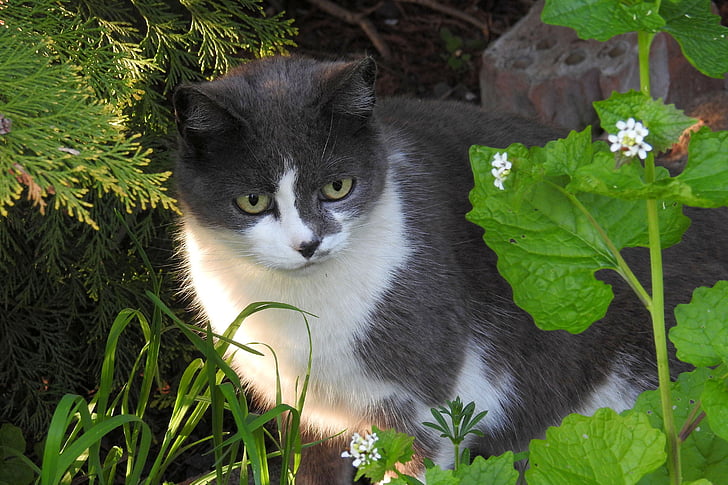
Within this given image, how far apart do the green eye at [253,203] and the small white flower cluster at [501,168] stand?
61 cm

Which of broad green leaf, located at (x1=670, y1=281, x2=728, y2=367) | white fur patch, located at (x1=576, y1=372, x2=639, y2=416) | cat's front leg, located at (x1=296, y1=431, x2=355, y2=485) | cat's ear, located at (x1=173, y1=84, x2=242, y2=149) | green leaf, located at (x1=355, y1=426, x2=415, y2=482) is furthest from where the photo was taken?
cat's front leg, located at (x1=296, y1=431, x2=355, y2=485)

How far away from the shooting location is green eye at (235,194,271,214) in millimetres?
1804

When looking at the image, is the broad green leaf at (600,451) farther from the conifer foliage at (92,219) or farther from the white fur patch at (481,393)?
the conifer foliage at (92,219)

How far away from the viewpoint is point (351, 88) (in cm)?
180

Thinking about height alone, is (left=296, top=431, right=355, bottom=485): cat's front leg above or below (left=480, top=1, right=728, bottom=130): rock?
below

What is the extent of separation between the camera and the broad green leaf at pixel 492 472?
1377mm

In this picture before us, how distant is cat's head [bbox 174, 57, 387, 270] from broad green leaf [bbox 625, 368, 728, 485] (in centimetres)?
72

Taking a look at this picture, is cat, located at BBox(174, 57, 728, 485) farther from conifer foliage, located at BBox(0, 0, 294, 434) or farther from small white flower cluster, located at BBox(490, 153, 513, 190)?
small white flower cluster, located at BBox(490, 153, 513, 190)

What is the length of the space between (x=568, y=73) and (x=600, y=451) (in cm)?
233

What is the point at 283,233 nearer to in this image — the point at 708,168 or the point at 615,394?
the point at 708,168

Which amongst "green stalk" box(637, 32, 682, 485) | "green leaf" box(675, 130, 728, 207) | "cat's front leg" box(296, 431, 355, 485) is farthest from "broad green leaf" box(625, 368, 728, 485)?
"cat's front leg" box(296, 431, 355, 485)

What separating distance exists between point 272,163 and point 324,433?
881 millimetres

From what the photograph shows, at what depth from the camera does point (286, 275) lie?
1.93 metres

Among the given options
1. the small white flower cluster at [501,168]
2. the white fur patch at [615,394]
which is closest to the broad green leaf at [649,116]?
the small white flower cluster at [501,168]
